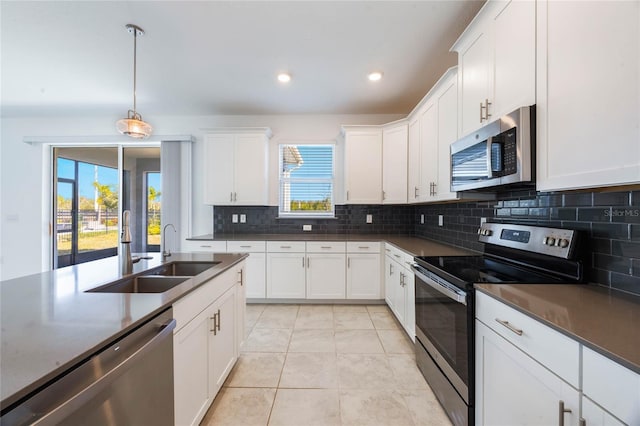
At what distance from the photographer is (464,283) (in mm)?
1341

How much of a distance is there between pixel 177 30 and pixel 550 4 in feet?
8.03

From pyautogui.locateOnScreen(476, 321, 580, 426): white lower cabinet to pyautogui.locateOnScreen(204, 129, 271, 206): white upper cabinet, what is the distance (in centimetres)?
307

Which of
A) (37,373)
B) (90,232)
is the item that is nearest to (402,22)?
(37,373)

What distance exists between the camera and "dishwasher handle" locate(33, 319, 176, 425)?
58 cm

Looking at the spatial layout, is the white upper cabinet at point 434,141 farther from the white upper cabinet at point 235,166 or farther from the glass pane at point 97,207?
the glass pane at point 97,207

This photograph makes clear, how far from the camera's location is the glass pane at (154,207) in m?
4.04

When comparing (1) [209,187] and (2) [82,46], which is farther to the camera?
(1) [209,187]

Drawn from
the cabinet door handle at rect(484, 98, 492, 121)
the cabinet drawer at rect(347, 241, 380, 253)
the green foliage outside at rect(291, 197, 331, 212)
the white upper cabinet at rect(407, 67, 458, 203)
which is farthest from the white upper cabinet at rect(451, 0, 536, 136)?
the green foliage outside at rect(291, 197, 331, 212)

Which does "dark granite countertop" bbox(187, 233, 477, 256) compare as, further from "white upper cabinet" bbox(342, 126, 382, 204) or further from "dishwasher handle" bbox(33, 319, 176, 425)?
"dishwasher handle" bbox(33, 319, 176, 425)

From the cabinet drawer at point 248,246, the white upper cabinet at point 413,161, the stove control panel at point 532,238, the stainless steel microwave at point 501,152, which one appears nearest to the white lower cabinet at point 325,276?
the cabinet drawer at point 248,246

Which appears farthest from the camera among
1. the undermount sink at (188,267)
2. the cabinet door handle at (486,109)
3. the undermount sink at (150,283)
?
the undermount sink at (188,267)

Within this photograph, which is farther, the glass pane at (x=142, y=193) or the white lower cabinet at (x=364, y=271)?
the glass pane at (x=142, y=193)

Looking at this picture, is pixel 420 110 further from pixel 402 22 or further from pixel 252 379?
pixel 252 379

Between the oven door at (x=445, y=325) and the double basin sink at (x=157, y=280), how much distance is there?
4.85 feet
